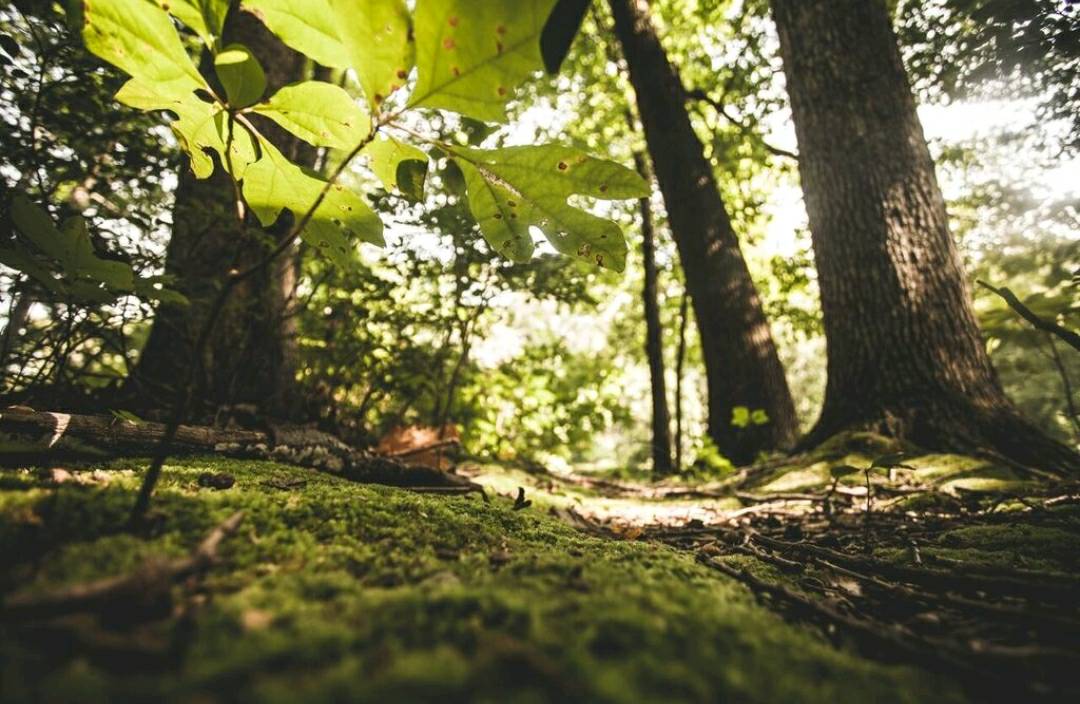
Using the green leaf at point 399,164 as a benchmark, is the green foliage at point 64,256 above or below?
below

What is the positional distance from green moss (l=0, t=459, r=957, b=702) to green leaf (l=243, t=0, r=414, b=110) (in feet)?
2.99

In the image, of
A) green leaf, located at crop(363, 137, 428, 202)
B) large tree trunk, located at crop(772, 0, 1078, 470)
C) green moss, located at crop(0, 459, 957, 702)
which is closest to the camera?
green moss, located at crop(0, 459, 957, 702)

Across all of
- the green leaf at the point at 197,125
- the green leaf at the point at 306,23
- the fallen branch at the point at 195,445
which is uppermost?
the green leaf at the point at 306,23

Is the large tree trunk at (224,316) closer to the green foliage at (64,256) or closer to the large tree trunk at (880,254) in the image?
the green foliage at (64,256)

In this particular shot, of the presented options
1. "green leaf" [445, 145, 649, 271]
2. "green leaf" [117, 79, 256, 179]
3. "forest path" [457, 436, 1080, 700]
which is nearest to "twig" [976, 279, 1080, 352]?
"forest path" [457, 436, 1080, 700]

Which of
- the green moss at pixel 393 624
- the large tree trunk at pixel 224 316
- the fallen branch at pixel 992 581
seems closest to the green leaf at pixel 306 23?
the green moss at pixel 393 624

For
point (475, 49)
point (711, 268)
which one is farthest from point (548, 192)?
point (711, 268)

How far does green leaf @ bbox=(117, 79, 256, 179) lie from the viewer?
105 cm

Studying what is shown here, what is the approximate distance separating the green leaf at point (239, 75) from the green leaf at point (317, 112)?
0.04 metres

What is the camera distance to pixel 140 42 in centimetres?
93

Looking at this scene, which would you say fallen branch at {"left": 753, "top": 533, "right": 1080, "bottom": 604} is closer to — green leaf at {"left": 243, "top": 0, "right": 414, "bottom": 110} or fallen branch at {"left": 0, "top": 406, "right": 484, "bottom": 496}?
fallen branch at {"left": 0, "top": 406, "right": 484, "bottom": 496}

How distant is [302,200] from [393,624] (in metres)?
1.15

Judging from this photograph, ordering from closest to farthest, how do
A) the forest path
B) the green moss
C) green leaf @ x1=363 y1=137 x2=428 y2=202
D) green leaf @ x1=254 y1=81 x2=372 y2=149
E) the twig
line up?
the green moss
the forest path
green leaf @ x1=254 y1=81 x2=372 y2=149
green leaf @ x1=363 y1=137 x2=428 y2=202
the twig

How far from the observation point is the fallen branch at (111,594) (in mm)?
581
